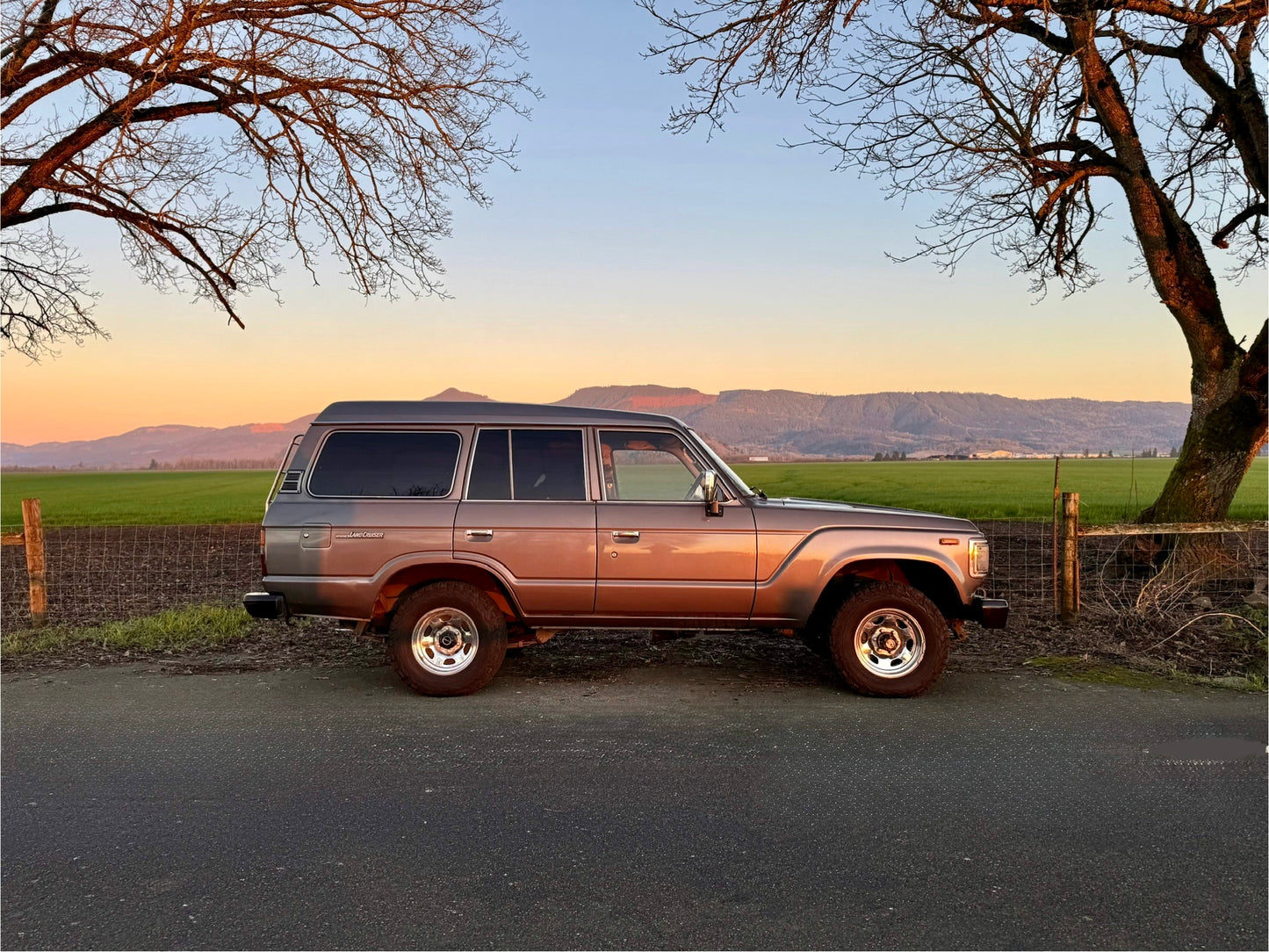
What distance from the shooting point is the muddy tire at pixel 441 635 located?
695 cm

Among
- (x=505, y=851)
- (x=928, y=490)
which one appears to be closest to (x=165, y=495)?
(x=928, y=490)

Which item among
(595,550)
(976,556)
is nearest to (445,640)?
(595,550)

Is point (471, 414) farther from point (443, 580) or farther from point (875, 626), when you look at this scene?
point (875, 626)

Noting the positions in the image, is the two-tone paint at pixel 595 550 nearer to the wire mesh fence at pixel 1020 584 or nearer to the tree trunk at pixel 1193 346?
the wire mesh fence at pixel 1020 584

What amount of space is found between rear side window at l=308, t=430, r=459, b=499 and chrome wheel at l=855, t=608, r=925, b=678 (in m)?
3.25

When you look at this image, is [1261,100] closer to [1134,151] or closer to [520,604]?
[1134,151]

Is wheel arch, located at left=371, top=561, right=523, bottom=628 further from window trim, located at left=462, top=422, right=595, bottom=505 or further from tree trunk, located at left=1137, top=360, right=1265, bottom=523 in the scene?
tree trunk, located at left=1137, top=360, right=1265, bottom=523

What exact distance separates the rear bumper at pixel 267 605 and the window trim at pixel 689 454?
248cm

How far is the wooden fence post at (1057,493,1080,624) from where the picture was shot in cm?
967

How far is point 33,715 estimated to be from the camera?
6.64 m

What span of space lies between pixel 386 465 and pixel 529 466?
42.2 inches

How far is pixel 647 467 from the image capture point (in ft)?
23.7

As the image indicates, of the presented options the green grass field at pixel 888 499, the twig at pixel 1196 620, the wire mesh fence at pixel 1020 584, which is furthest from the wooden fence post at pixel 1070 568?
the green grass field at pixel 888 499

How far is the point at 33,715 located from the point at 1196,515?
12.9 metres
